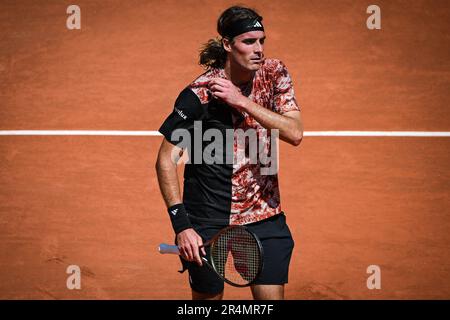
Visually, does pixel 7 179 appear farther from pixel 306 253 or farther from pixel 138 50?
pixel 306 253

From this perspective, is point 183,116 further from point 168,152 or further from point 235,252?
point 235,252

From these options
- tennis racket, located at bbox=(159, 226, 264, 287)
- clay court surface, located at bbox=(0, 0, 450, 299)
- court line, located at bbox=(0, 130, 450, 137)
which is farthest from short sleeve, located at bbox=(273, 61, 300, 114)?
court line, located at bbox=(0, 130, 450, 137)

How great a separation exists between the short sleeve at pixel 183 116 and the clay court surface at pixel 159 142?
128 inches

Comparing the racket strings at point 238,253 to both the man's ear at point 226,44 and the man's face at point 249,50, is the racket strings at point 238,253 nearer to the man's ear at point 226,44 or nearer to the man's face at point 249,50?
the man's face at point 249,50

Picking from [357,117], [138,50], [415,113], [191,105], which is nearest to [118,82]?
[138,50]

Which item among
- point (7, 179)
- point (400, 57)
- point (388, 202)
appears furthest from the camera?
point (400, 57)

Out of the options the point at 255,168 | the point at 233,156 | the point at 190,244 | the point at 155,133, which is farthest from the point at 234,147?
the point at 155,133

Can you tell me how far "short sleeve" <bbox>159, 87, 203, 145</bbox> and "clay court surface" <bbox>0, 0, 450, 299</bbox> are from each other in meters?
3.25

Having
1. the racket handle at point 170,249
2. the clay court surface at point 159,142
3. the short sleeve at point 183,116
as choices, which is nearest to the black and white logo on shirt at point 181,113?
the short sleeve at point 183,116

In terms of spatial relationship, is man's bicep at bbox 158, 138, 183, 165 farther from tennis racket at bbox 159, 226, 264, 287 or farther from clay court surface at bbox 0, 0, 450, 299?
clay court surface at bbox 0, 0, 450, 299

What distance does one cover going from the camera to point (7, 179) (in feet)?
28.9

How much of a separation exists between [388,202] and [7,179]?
4.48 metres

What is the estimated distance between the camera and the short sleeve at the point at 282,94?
178 inches

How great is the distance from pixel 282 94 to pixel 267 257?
101cm
